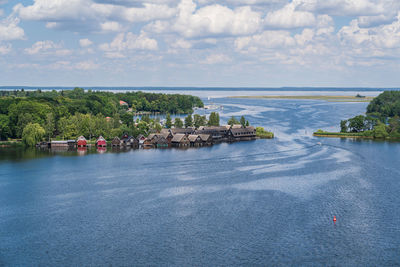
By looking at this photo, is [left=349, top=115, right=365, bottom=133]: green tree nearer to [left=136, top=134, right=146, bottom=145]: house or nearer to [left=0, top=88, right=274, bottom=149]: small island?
[left=0, top=88, right=274, bottom=149]: small island

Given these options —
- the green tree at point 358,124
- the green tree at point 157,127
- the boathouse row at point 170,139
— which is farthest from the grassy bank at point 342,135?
the green tree at point 157,127

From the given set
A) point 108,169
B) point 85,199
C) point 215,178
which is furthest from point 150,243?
point 108,169

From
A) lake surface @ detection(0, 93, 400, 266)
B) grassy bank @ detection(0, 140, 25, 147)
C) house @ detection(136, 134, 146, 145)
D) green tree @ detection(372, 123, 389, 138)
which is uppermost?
green tree @ detection(372, 123, 389, 138)

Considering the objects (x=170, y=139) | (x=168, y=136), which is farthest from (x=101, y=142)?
(x=170, y=139)

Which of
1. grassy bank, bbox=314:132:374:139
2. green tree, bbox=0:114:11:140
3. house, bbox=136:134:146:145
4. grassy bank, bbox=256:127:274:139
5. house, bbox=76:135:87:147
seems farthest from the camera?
grassy bank, bbox=256:127:274:139

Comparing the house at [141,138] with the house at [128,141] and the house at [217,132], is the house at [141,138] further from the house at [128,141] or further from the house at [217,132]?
the house at [217,132]

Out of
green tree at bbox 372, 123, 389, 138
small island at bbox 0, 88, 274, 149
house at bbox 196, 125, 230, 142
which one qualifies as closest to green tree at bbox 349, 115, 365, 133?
green tree at bbox 372, 123, 389, 138
